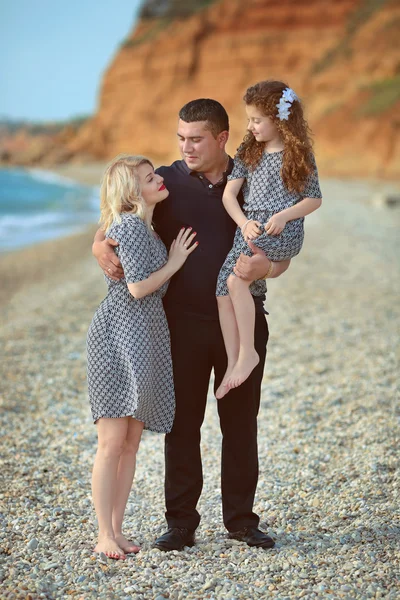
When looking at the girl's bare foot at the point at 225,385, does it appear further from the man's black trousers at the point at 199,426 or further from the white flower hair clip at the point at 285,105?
the white flower hair clip at the point at 285,105

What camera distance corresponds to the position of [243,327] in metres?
3.43

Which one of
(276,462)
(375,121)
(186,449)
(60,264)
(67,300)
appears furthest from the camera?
(375,121)

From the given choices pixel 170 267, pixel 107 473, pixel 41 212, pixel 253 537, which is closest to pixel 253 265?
pixel 170 267

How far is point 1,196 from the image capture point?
144 feet

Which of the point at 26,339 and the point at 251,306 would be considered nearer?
the point at 251,306

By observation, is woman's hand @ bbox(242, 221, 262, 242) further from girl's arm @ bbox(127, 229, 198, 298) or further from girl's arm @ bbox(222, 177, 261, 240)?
girl's arm @ bbox(127, 229, 198, 298)

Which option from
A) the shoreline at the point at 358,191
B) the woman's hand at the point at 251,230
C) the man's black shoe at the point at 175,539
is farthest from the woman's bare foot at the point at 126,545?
the shoreline at the point at 358,191

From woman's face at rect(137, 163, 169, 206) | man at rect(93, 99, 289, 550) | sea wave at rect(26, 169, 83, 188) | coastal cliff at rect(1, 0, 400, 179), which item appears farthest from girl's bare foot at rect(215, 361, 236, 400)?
sea wave at rect(26, 169, 83, 188)

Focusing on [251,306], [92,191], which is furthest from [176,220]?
[92,191]

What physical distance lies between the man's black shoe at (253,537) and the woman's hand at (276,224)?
1.51 m

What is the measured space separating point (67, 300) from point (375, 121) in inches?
1074

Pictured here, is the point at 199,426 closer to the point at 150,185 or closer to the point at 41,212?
the point at 150,185

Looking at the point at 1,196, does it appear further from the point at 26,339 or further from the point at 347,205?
the point at 26,339

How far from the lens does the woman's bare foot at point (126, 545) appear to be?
357 cm
